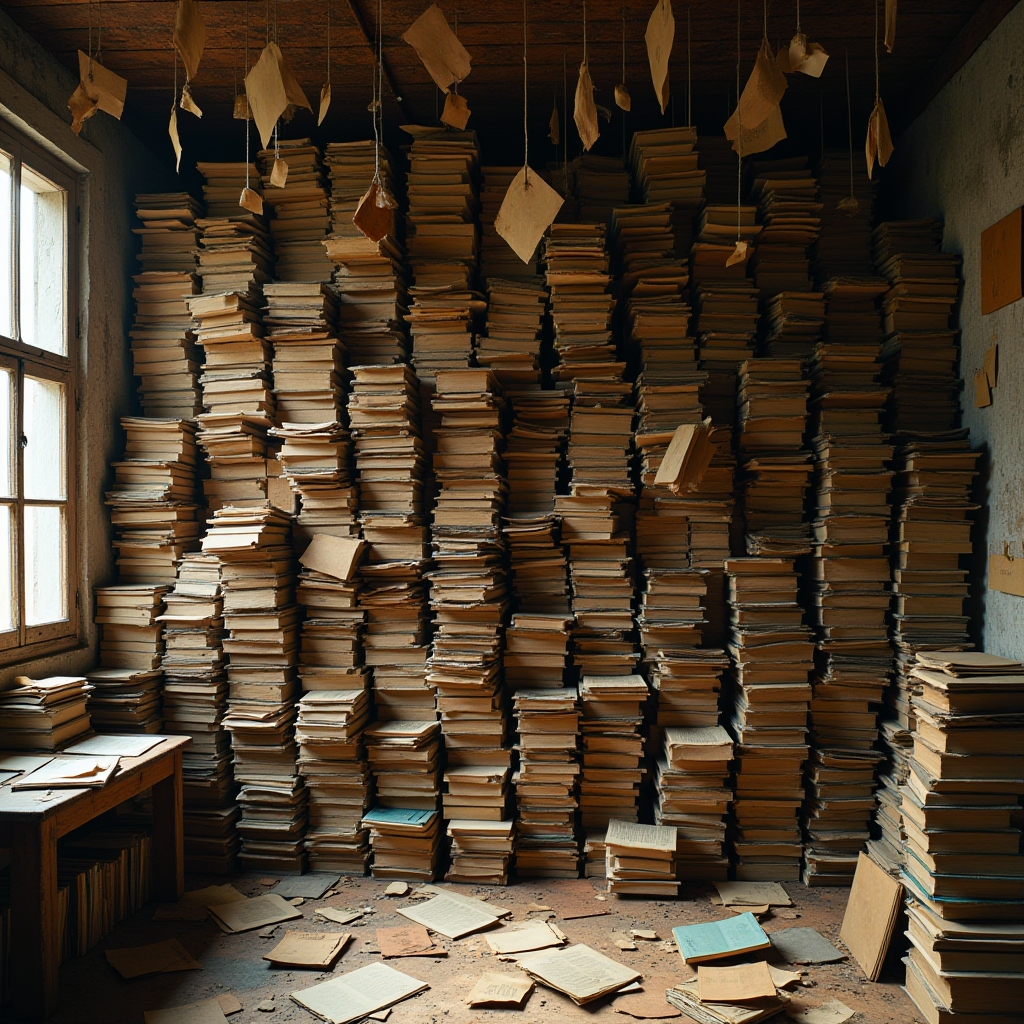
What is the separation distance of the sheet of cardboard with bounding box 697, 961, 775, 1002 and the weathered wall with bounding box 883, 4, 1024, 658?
72.3 inches

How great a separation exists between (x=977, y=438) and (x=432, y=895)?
3679mm

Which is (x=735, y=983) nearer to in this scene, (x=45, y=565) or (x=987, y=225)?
(x=987, y=225)

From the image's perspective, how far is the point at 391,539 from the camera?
177 inches

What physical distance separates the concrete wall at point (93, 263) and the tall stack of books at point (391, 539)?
144 cm

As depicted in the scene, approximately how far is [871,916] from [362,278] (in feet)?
13.6

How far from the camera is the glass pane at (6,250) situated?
389 cm

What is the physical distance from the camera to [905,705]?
4121 millimetres

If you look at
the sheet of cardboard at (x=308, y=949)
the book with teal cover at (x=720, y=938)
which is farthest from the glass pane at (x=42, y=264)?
the book with teal cover at (x=720, y=938)

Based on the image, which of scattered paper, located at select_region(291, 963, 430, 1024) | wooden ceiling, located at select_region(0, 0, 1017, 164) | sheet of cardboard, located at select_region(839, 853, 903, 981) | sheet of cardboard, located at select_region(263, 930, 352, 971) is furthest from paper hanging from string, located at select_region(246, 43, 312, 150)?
sheet of cardboard, located at select_region(839, 853, 903, 981)

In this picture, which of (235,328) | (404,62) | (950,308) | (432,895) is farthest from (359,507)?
(950,308)

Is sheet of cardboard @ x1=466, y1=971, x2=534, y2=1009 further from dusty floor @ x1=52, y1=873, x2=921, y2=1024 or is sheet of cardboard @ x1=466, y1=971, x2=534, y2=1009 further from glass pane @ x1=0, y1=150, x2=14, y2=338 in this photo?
glass pane @ x1=0, y1=150, x2=14, y2=338

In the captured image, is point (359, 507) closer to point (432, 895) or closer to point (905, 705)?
point (432, 895)

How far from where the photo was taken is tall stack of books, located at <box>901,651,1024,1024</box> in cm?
291

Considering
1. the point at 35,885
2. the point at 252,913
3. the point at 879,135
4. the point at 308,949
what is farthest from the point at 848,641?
the point at 35,885
